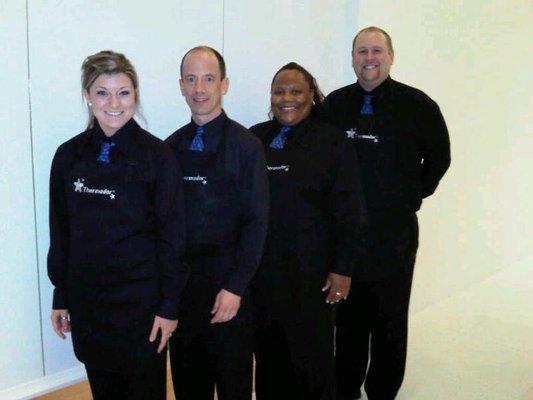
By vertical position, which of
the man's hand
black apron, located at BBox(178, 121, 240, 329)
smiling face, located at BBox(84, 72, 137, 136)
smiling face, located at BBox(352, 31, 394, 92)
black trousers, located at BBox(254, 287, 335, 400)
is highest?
smiling face, located at BBox(352, 31, 394, 92)

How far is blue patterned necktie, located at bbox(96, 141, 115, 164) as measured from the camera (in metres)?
1.56

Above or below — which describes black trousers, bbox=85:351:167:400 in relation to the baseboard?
above

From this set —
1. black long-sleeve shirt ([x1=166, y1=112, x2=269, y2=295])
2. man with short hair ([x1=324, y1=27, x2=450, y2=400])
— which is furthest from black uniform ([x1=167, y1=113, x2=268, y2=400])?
man with short hair ([x1=324, y1=27, x2=450, y2=400])

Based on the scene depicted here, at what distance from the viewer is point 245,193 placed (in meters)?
1.74

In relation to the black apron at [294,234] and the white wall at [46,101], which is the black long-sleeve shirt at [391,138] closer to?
the black apron at [294,234]

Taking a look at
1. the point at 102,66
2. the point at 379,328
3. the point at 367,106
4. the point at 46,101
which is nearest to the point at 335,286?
the point at 379,328

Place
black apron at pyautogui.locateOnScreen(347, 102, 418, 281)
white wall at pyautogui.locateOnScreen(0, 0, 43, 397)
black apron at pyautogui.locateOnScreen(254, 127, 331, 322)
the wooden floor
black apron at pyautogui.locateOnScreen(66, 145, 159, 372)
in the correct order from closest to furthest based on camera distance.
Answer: black apron at pyautogui.locateOnScreen(66, 145, 159, 372) < white wall at pyautogui.locateOnScreen(0, 0, 43, 397) < black apron at pyautogui.locateOnScreen(254, 127, 331, 322) < the wooden floor < black apron at pyautogui.locateOnScreen(347, 102, 418, 281)

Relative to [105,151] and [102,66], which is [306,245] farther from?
[102,66]

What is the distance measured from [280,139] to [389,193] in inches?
24.3

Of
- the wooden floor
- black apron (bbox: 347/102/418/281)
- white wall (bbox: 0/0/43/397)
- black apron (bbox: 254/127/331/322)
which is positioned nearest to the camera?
white wall (bbox: 0/0/43/397)

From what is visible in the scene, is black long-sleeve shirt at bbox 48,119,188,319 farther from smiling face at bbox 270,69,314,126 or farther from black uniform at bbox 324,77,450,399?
black uniform at bbox 324,77,450,399

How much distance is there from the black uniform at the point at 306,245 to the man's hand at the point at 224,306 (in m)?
0.30

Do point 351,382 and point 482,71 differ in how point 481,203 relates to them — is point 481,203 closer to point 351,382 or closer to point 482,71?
point 482,71

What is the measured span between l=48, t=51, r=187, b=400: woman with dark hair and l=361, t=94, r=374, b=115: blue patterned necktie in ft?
3.49
